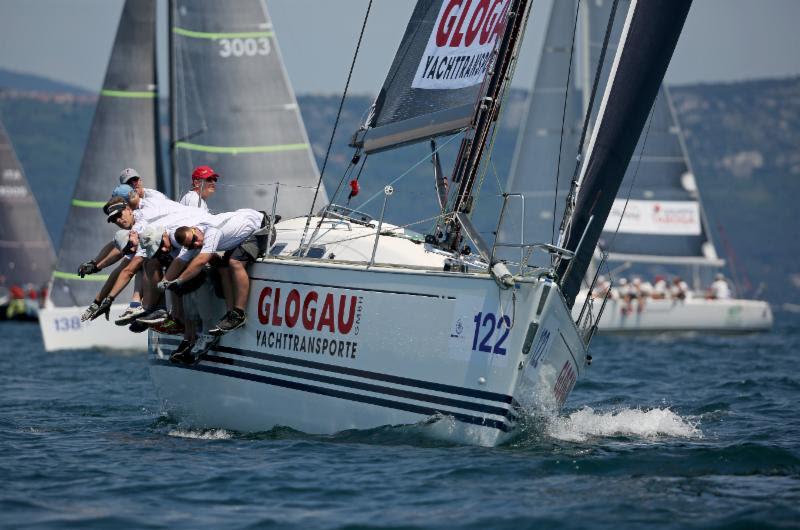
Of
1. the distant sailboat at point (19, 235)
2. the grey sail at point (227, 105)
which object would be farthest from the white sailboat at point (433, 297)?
the distant sailboat at point (19, 235)

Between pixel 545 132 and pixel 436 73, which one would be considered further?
pixel 545 132

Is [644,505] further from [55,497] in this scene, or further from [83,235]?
[83,235]

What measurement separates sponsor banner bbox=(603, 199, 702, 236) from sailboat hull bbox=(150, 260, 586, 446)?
75.3 feet

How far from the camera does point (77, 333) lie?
2061cm

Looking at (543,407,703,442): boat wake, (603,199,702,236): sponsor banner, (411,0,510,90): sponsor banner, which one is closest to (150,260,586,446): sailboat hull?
(543,407,703,442): boat wake

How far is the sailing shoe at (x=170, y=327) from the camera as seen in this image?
916 cm

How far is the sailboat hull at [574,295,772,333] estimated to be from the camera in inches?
1142

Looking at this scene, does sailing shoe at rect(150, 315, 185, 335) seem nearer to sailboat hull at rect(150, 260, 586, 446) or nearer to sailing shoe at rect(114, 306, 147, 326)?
sailing shoe at rect(114, 306, 147, 326)

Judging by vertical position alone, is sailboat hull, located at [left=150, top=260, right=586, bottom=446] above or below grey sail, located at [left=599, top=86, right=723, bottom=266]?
below

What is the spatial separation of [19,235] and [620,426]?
33.5 meters

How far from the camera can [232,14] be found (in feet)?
66.7

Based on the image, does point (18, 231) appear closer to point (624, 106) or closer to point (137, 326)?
point (137, 326)

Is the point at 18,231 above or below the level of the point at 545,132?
below

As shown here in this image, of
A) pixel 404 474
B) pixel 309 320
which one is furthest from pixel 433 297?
pixel 404 474
